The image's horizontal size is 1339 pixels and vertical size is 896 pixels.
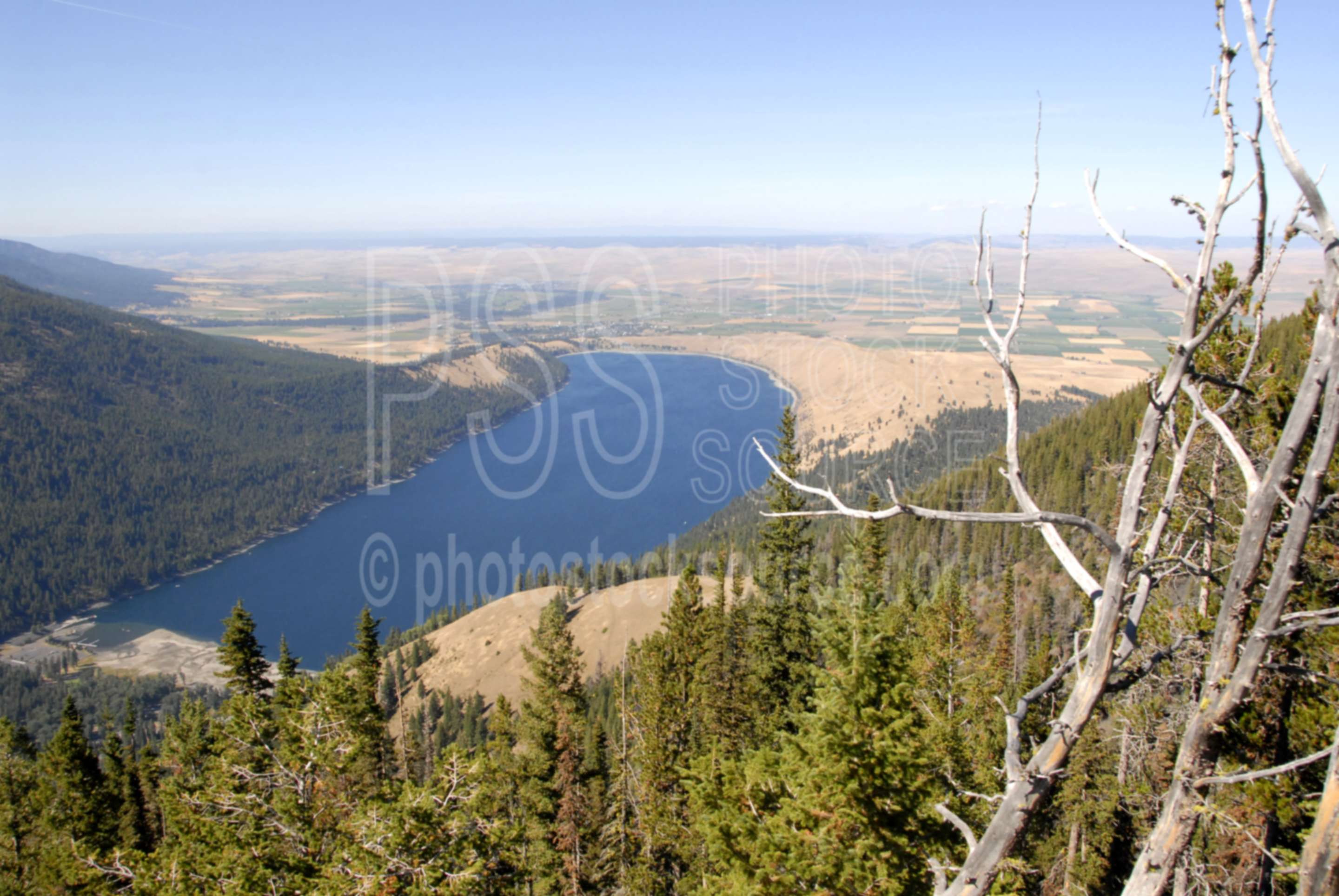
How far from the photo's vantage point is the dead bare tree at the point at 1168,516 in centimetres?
361

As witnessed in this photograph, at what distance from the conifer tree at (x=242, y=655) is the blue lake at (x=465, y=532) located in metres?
69.6

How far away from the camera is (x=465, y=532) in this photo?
126m

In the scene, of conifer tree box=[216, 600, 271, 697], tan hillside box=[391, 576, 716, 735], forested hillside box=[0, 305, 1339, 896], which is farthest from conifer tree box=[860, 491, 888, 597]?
tan hillside box=[391, 576, 716, 735]

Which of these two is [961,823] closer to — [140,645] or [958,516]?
[958,516]

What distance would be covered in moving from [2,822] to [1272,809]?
31.1 meters

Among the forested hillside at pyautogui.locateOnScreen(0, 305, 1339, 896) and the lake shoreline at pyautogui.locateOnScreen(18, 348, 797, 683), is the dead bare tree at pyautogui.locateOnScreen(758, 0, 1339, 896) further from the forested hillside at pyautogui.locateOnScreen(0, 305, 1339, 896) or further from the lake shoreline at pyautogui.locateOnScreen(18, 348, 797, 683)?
the lake shoreline at pyautogui.locateOnScreen(18, 348, 797, 683)

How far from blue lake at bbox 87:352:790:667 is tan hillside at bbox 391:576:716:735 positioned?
63.6 feet

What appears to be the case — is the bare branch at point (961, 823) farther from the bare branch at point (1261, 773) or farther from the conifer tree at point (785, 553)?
the conifer tree at point (785, 553)

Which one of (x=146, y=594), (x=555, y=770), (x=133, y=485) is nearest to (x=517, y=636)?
(x=555, y=770)

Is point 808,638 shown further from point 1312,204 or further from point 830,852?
point 1312,204

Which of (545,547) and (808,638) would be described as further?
(545,547)

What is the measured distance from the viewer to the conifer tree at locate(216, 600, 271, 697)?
2514 cm

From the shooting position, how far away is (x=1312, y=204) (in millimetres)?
3643

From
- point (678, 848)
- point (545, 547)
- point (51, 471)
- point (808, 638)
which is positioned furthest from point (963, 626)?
point (51, 471)
